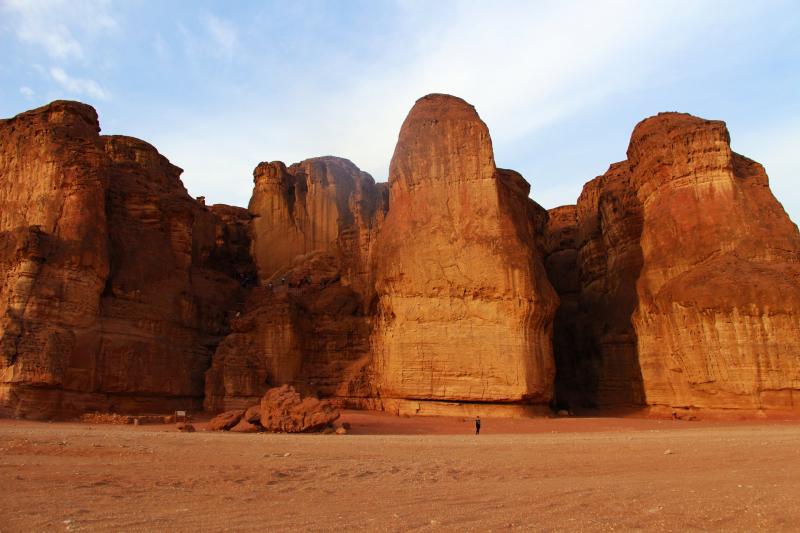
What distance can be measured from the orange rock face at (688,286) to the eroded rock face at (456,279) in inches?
194

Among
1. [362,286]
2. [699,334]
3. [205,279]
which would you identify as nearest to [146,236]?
[205,279]

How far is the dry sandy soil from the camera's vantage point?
5.90 m

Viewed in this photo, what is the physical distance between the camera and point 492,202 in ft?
86.9

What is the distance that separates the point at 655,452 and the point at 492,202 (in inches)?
621

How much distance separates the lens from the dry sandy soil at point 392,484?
19.4 ft

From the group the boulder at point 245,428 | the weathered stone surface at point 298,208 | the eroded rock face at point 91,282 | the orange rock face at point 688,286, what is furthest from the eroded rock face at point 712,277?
the weathered stone surface at point 298,208

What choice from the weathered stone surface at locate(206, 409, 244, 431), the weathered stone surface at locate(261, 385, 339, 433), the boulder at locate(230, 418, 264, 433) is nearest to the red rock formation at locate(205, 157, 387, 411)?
the weathered stone surface at locate(206, 409, 244, 431)

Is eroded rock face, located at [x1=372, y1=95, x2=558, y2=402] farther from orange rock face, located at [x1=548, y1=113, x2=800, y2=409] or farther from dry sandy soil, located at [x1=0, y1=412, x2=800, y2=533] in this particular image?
dry sandy soil, located at [x1=0, y1=412, x2=800, y2=533]

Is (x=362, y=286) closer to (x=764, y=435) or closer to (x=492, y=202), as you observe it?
(x=492, y=202)

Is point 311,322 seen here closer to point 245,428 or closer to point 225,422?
point 225,422

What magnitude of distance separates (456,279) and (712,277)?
32.1ft

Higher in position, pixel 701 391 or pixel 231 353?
pixel 231 353

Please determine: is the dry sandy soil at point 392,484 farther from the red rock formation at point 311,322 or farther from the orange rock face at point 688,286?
the red rock formation at point 311,322

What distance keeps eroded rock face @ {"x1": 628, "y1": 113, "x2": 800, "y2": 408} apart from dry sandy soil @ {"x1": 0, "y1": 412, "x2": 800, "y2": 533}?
936cm
